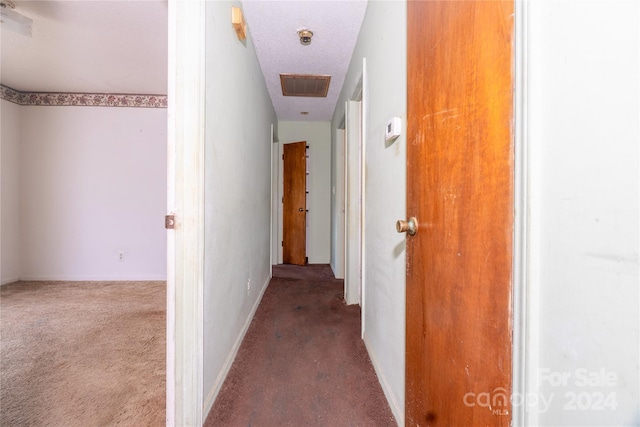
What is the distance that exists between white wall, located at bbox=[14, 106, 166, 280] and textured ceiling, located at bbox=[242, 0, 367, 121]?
6.55ft

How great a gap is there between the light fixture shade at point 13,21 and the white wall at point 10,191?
7.15ft

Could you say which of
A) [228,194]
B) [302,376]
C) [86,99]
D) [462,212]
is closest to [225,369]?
[302,376]

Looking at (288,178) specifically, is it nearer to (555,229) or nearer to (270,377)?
(270,377)

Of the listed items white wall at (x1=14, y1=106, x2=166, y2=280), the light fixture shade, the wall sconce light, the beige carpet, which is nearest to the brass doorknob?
the beige carpet

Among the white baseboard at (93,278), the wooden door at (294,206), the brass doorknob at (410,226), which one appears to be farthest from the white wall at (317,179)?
the brass doorknob at (410,226)

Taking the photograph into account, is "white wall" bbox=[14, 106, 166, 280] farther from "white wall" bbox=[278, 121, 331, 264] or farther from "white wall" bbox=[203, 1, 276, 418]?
"white wall" bbox=[278, 121, 331, 264]

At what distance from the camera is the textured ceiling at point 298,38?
2.02m

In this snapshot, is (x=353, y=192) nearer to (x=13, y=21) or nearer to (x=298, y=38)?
(x=298, y=38)

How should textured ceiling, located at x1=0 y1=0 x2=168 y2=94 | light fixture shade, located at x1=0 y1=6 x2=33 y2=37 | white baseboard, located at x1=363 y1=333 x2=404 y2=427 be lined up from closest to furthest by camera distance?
white baseboard, located at x1=363 y1=333 x2=404 y2=427 < light fixture shade, located at x1=0 y1=6 x2=33 y2=37 < textured ceiling, located at x1=0 y1=0 x2=168 y2=94

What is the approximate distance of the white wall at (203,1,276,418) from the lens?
1.39 m

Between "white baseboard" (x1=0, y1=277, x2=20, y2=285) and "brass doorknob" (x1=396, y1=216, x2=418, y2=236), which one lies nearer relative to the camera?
"brass doorknob" (x1=396, y1=216, x2=418, y2=236)

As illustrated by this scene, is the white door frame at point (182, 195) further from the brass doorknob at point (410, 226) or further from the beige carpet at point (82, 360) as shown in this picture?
the brass doorknob at point (410, 226)

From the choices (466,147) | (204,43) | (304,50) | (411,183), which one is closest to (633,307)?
(466,147)

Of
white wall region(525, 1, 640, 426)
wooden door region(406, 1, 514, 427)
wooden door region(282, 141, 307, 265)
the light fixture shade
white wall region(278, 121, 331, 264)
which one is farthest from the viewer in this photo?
white wall region(278, 121, 331, 264)
